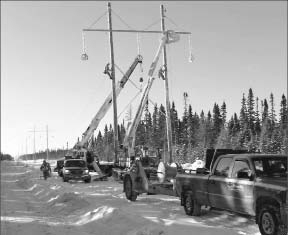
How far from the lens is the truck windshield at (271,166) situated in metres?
10.8

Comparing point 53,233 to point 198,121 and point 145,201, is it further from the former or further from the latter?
point 198,121

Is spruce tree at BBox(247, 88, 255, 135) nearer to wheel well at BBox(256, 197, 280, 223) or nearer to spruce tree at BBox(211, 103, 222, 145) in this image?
spruce tree at BBox(211, 103, 222, 145)

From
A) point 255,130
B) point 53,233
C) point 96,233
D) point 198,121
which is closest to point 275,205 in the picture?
point 96,233

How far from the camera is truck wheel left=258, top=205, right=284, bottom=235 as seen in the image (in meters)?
A: 9.44

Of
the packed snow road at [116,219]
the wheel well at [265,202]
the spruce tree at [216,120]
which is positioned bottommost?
the packed snow road at [116,219]

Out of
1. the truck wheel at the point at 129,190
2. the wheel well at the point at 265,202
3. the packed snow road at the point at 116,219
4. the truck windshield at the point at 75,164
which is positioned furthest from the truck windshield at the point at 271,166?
the truck windshield at the point at 75,164

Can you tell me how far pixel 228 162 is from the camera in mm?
11836

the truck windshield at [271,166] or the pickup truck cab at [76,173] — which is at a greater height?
the truck windshield at [271,166]

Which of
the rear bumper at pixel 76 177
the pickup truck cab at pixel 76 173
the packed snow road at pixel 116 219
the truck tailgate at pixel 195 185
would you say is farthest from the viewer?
the pickup truck cab at pixel 76 173

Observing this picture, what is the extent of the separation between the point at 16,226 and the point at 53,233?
1894mm

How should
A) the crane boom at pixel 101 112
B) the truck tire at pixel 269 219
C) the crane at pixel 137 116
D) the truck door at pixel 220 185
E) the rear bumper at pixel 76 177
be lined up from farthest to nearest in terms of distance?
the crane boom at pixel 101 112 → the rear bumper at pixel 76 177 → the crane at pixel 137 116 → the truck door at pixel 220 185 → the truck tire at pixel 269 219

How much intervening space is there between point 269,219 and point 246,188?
1.07m

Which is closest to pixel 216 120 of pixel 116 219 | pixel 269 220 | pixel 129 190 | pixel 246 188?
pixel 129 190

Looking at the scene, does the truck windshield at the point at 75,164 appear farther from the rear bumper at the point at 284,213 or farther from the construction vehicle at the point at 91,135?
the rear bumper at the point at 284,213
